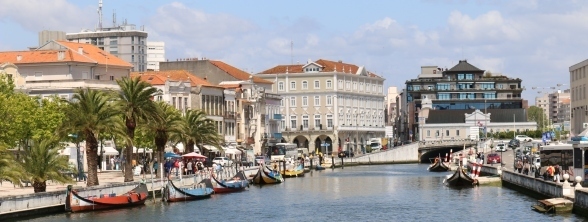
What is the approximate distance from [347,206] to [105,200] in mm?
16351

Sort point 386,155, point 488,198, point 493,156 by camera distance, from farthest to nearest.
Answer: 1. point 386,155
2. point 493,156
3. point 488,198

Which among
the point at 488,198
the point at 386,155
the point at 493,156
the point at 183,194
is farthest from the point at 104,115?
the point at 386,155

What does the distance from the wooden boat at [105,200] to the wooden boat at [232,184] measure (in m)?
15.4

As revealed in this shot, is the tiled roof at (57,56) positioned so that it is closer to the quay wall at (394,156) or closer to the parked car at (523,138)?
the quay wall at (394,156)

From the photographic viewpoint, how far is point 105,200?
217 feet

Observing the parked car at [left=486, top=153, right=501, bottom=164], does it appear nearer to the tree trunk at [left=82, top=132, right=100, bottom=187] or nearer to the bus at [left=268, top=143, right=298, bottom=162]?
the bus at [left=268, top=143, right=298, bottom=162]

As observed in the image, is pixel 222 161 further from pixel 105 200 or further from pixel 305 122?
pixel 305 122

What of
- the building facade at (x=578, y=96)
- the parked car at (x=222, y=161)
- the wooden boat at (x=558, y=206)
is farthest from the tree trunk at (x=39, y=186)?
the building facade at (x=578, y=96)

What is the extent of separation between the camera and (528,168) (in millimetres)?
91000

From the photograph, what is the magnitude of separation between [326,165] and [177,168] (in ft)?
210

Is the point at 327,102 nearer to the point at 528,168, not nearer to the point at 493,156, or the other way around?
the point at 493,156

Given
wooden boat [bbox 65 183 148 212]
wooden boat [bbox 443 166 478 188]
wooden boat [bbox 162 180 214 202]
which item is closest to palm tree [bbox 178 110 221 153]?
wooden boat [bbox 162 180 214 202]

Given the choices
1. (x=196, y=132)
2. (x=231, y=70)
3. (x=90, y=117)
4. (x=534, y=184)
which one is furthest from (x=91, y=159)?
(x=231, y=70)

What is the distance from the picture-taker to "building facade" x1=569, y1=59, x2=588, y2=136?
127 meters
